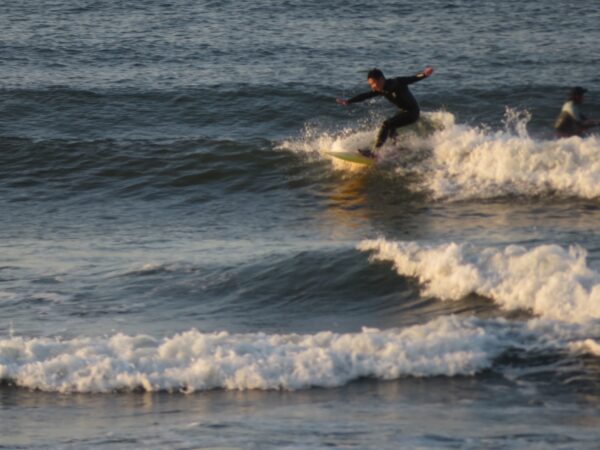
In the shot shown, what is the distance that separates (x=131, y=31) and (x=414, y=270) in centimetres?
1881

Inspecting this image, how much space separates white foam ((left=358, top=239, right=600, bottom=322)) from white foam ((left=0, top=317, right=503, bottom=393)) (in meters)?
0.80

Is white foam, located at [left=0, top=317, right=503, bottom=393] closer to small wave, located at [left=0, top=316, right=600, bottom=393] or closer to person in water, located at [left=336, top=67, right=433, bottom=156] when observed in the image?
small wave, located at [left=0, top=316, right=600, bottom=393]

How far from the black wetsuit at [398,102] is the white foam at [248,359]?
279 inches

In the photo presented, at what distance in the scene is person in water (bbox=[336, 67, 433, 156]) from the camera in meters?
17.0

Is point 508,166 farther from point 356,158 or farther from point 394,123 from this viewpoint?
point 356,158

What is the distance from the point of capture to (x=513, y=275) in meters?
11.7

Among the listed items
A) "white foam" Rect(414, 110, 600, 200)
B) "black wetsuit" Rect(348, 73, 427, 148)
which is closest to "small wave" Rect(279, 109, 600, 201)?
"white foam" Rect(414, 110, 600, 200)

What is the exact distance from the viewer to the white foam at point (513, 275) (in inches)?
424

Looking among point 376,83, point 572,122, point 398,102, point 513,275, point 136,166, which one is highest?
point 376,83

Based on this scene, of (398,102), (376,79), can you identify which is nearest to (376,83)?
(376,79)

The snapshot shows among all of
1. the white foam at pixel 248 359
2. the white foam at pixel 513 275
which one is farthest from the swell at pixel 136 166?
the white foam at pixel 248 359

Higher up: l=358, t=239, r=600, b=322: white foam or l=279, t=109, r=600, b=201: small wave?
l=279, t=109, r=600, b=201: small wave

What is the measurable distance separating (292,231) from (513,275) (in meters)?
4.88

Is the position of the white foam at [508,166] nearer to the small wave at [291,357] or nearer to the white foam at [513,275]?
the white foam at [513,275]
